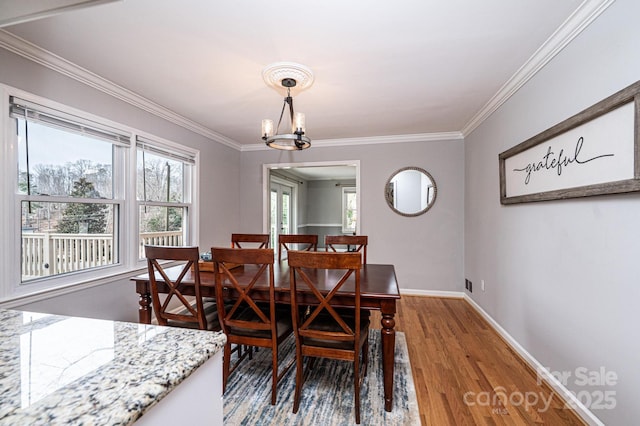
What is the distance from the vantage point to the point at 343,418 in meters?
1.71

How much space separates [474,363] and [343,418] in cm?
127

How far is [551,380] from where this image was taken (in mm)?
1989

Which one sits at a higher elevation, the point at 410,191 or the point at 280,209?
the point at 410,191

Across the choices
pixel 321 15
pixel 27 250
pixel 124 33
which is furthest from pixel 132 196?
pixel 321 15

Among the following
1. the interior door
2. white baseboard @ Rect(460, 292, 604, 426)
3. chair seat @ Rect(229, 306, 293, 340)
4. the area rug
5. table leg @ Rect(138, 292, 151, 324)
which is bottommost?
the area rug

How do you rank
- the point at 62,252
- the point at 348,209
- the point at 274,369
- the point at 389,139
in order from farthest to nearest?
the point at 348,209 → the point at 389,139 → the point at 62,252 → the point at 274,369

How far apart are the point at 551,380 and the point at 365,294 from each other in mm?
1544

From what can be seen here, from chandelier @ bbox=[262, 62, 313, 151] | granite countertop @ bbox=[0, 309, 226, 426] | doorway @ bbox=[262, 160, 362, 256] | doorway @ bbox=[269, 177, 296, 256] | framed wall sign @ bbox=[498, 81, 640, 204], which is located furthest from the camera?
doorway @ bbox=[269, 177, 296, 256]

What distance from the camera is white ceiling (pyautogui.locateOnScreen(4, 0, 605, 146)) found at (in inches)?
64.7

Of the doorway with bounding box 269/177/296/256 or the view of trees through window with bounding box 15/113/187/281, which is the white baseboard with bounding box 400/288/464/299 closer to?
the doorway with bounding box 269/177/296/256

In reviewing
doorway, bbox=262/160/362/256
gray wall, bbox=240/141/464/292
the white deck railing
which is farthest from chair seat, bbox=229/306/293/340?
doorway, bbox=262/160/362/256

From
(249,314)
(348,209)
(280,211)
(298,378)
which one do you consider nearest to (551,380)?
(298,378)

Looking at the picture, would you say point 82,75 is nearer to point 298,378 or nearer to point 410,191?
point 298,378

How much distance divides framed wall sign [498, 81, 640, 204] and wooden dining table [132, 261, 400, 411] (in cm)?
124
